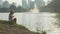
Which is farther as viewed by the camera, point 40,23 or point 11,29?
point 40,23

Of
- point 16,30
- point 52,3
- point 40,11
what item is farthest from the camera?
point 40,11

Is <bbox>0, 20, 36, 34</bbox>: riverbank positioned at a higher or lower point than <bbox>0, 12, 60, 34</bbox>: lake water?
higher

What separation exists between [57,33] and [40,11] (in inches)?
2591

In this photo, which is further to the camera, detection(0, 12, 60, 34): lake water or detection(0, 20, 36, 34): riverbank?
detection(0, 12, 60, 34): lake water

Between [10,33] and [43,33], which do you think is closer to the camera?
[10,33]

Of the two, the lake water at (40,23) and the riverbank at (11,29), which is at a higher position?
the riverbank at (11,29)

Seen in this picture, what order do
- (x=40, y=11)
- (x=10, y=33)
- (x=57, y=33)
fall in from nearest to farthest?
(x=10, y=33) → (x=57, y=33) → (x=40, y=11)

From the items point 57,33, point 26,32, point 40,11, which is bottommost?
point 40,11

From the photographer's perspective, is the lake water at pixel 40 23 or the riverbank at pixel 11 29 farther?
the lake water at pixel 40 23

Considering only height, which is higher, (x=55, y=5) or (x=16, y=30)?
(x=16, y=30)

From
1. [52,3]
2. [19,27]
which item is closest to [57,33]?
[19,27]

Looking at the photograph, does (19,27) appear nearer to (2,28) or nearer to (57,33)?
(2,28)

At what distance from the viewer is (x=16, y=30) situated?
42.9ft

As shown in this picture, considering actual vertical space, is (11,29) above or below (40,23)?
above
